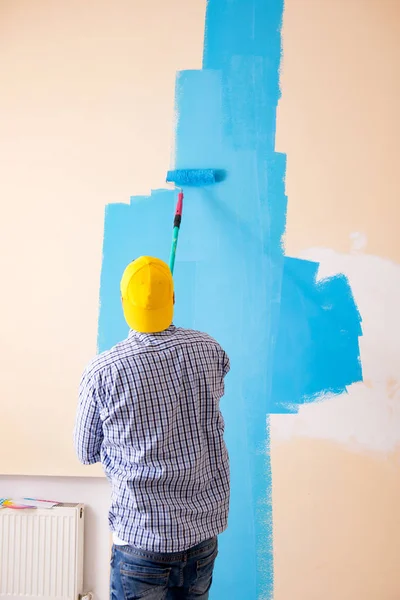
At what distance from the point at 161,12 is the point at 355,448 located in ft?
5.09

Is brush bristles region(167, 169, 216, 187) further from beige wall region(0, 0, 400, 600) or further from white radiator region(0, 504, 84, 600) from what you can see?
white radiator region(0, 504, 84, 600)

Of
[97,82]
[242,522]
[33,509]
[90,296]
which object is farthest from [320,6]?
[33,509]

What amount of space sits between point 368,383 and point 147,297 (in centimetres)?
90

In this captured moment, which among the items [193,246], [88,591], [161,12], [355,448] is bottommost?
[88,591]

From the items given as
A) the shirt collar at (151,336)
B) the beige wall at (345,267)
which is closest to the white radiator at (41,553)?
the beige wall at (345,267)

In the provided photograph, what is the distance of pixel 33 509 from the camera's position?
1.91 metres

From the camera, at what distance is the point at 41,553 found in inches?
74.8

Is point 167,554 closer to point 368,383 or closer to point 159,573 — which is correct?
point 159,573

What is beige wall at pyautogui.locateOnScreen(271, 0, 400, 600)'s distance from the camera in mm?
1849

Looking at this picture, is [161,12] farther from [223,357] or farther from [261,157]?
[223,357]

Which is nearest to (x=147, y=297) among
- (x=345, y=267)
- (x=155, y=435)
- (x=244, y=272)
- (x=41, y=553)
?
(x=155, y=435)

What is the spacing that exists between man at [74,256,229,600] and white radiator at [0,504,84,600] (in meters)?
0.65

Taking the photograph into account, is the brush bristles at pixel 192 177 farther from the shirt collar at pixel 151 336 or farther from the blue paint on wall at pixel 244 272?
the shirt collar at pixel 151 336

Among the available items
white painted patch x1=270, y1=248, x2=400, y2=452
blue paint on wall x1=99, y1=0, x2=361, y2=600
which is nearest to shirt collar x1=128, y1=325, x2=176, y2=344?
blue paint on wall x1=99, y1=0, x2=361, y2=600
